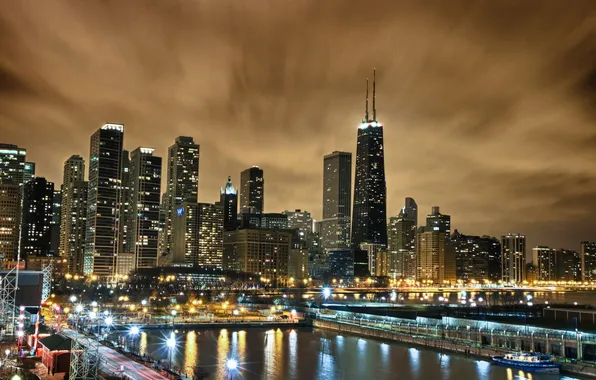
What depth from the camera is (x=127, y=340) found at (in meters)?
69.8

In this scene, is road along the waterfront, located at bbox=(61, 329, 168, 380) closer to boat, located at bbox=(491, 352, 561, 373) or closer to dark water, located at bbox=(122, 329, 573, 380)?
dark water, located at bbox=(122, 329, 573, 380)

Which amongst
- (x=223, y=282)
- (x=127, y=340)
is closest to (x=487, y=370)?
(x=127, y=340)

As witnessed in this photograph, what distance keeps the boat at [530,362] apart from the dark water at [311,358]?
1157 millimetres

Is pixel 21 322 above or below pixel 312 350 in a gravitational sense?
above

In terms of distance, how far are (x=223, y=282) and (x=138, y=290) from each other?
129ft

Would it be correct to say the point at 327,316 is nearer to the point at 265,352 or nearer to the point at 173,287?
the point at 265,352

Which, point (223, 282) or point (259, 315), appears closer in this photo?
point (259, 315)

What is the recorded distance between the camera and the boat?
54406 mm

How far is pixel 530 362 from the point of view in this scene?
55219mm

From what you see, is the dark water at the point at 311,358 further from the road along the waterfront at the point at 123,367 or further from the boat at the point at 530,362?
the road along the waterfront at the point at 123,367

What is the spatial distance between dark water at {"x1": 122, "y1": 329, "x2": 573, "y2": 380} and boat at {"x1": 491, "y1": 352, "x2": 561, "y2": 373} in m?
1.16

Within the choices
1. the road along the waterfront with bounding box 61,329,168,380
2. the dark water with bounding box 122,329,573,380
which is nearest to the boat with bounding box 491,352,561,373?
the dark water with bounding box 122,329,573,380

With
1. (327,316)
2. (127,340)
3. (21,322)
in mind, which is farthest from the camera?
(327,316)

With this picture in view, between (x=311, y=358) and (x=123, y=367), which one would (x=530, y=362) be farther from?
(x=123, y=367)
